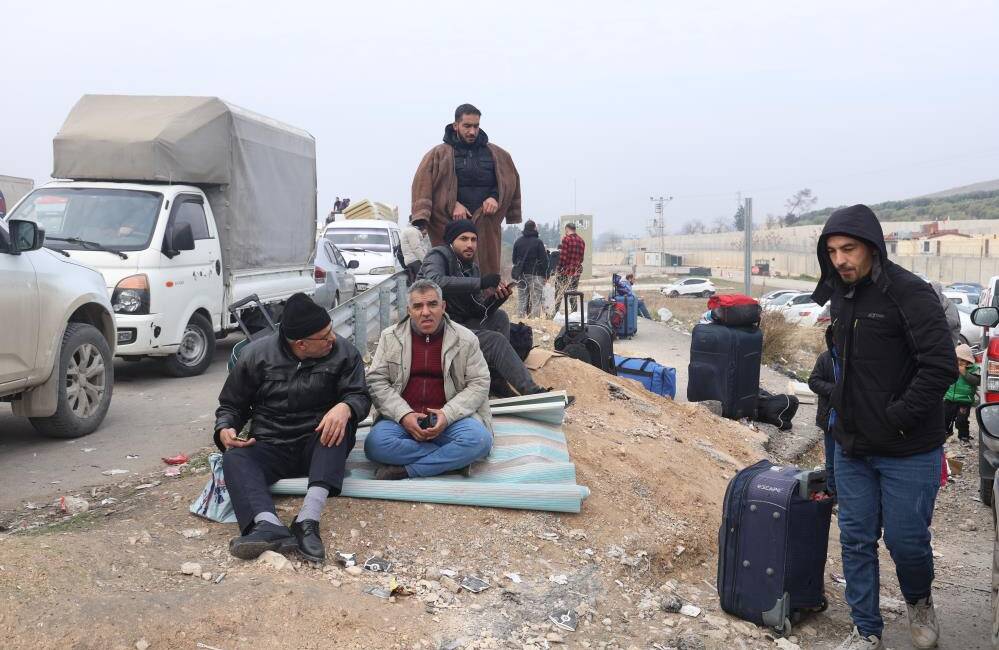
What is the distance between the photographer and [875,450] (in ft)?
13.5

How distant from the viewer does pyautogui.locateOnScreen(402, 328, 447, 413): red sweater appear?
5789mm

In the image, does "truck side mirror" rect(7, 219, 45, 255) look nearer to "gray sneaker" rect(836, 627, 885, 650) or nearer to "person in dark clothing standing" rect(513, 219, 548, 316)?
"gray sneaker" rect(836, 627, 885, 650)

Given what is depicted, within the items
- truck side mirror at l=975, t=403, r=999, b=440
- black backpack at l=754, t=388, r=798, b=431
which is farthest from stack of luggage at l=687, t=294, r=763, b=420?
truck side mirror at l=975, t=403, r=999, b=440

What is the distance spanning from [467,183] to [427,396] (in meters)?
A: 3.03

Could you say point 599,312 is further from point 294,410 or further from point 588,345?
point 294,410

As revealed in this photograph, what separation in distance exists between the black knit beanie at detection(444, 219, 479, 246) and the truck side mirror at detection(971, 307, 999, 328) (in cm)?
375

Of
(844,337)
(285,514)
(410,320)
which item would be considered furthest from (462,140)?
(844,337)

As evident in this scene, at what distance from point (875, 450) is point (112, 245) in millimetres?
7850

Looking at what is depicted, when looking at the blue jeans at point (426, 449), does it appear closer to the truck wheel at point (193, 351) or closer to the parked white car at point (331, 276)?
the truck wheel at point (193, 351)

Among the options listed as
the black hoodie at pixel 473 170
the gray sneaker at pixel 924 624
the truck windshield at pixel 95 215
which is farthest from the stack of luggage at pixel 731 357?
the truck windshield at pixel 95 215

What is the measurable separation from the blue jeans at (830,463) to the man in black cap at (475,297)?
113 inches

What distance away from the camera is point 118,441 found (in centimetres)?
729

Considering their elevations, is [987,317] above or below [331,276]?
above

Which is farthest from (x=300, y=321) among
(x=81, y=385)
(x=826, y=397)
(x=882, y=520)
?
(x=81, y=385)
